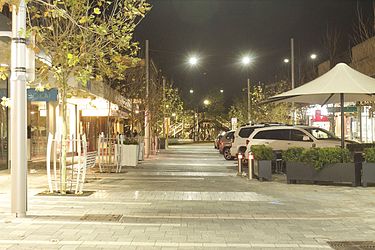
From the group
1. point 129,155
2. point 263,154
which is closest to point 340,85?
point 263,154

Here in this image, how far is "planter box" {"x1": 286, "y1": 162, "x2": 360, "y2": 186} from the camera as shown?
1477 centimetres

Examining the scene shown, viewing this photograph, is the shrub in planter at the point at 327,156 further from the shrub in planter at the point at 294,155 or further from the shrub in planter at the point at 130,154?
the shrub in planter at the point at 130,154

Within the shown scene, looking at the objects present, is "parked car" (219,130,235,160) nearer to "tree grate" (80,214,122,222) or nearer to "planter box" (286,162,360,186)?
"planter box" (286,162,360,186)

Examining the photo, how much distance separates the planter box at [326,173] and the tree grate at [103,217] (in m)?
6.80

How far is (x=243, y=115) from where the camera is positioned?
2276 inches

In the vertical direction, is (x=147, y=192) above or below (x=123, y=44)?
below

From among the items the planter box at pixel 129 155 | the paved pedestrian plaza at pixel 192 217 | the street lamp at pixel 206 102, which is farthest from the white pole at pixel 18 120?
the street lamp at pixel 206 102

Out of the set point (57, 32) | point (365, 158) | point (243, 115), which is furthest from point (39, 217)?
point (243, 115)

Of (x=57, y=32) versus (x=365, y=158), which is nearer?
(x=57, y=32)

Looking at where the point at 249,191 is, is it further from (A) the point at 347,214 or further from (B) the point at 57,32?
(B) the point at 57,32

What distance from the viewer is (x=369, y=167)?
47.6ft

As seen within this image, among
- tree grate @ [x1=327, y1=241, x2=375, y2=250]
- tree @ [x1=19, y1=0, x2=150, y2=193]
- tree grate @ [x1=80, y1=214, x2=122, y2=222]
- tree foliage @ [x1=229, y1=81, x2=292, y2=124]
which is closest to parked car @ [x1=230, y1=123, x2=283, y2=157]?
tree foliage @ [x1=229, y1=81, x2=292, y2=124]

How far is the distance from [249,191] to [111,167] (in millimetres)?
7794

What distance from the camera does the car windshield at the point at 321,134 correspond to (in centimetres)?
2146
